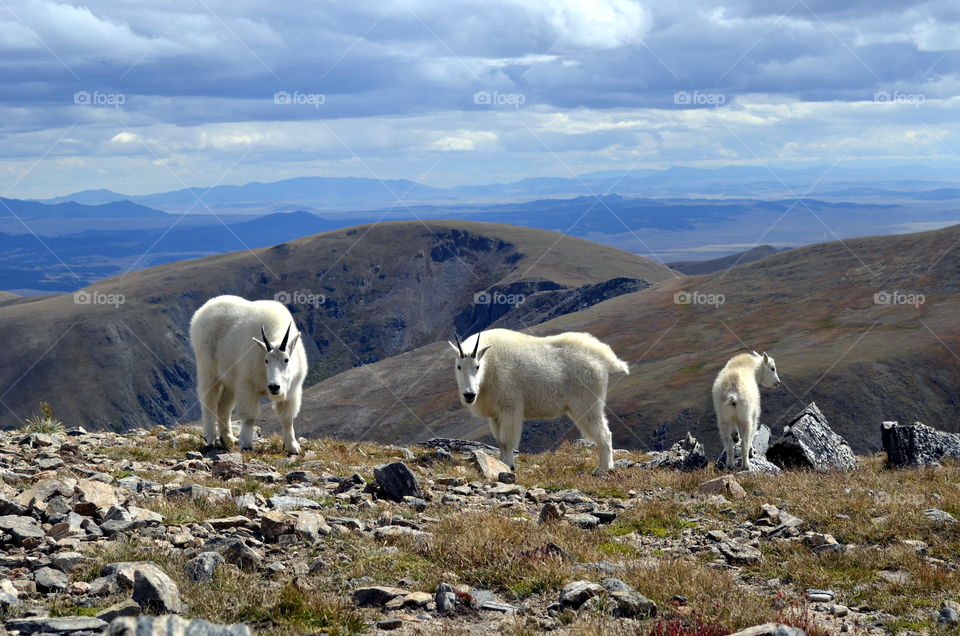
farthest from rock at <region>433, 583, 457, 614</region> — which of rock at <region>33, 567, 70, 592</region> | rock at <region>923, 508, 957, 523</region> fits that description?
rock at <region>923, 508, 957, 523</region>

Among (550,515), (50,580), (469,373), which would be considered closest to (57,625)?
(50,580)

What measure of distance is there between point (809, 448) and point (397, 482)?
10964 mm

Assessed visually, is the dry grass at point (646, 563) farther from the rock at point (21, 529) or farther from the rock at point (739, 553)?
the rock at point (21, 529)

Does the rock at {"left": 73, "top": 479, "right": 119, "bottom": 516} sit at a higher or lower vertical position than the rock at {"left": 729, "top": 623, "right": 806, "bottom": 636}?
higher

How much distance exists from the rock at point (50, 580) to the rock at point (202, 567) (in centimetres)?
104

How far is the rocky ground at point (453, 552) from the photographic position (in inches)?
282

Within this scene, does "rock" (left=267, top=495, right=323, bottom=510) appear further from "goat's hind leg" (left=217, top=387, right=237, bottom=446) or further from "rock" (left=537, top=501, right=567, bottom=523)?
"goat's hind leg" (left=217, top=387, right=237, bottom=446)

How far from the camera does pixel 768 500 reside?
12750mm

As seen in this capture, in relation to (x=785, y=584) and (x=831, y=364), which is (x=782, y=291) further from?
(x=785, y=584)

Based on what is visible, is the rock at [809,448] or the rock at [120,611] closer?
the rock at [120,611]

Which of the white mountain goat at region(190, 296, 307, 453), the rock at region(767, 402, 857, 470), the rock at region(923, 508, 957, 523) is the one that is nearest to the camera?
the rock at region(923, 508, 957, 523)

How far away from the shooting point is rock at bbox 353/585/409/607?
7652mm

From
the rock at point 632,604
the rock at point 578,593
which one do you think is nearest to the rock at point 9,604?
the rock at point 578,593
